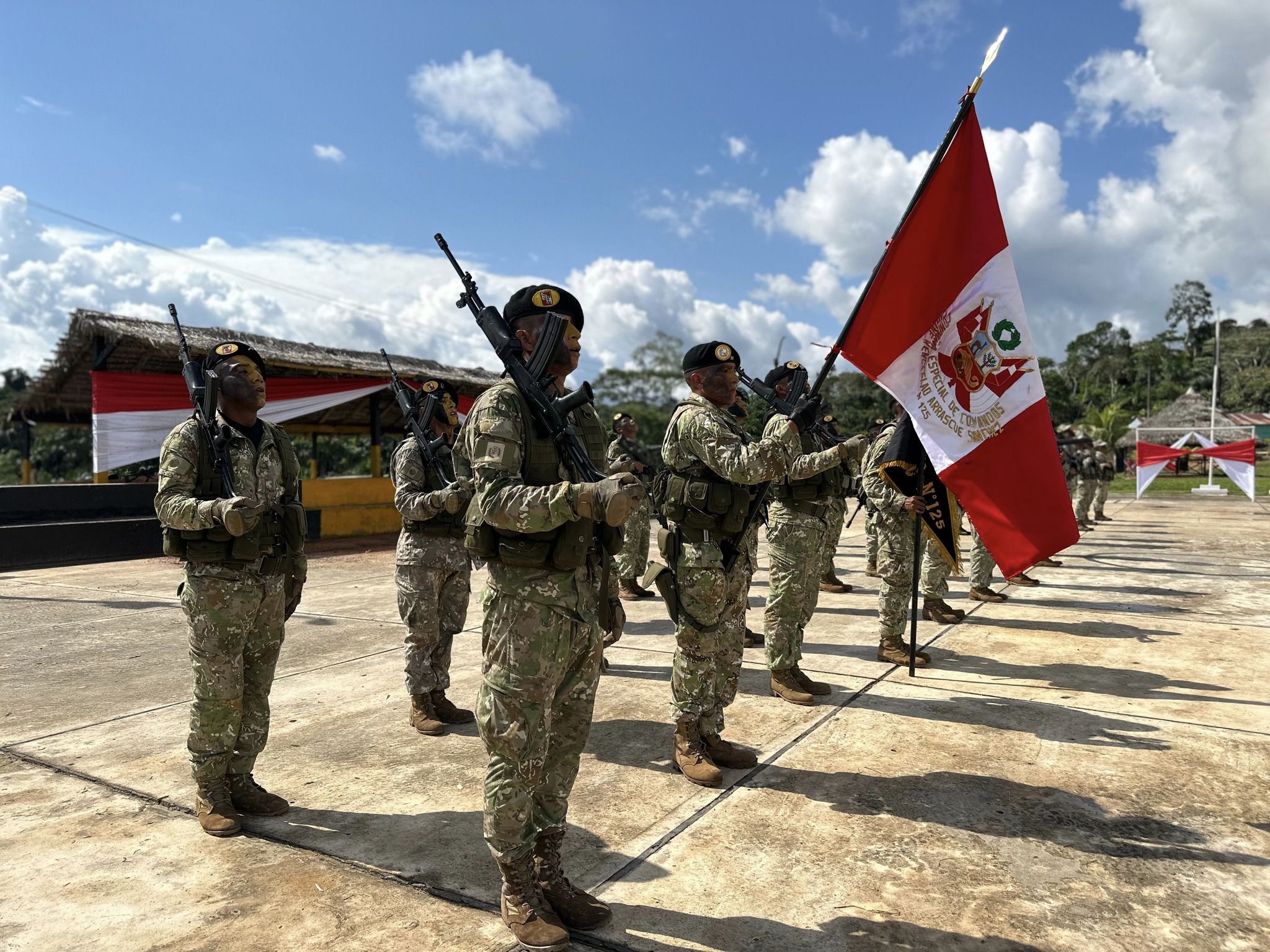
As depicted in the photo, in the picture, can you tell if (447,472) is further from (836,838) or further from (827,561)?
(827,561)

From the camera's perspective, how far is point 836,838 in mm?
3197

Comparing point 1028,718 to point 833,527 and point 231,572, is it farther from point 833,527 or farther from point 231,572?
point 231,572

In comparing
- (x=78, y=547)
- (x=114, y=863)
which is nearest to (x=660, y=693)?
(x=114, y=863)

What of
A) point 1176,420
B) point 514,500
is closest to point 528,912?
point 514,500

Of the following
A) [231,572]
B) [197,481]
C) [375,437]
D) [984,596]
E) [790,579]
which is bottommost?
[984,596]

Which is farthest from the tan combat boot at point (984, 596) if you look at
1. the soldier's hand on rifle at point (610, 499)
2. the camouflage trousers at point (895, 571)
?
the soldier's hand on rifle at point (610, 499)

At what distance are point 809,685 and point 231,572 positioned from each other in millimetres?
3395

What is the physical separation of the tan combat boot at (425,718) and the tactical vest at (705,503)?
71.0 inches

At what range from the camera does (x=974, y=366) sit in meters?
4.74

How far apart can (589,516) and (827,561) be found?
639cm

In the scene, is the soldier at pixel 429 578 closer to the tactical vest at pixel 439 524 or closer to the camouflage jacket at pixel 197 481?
the tactical vest at pixel 439 524

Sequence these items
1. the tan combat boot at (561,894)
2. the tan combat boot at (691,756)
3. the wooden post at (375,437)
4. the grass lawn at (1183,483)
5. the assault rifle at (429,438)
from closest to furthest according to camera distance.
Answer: the tan combat boot at (561,894) < the tan combat boot at (691,756) < the assault rifle at (429,438) < the wooden post at (375,437) < the grass lawn at (1183,483)

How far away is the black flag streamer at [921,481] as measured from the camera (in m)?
5.73

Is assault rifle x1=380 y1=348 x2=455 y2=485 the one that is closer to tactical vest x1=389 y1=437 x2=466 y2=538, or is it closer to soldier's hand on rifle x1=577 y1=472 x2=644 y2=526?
tactical vest x1=389 y1=437 x2=466 y2=538
